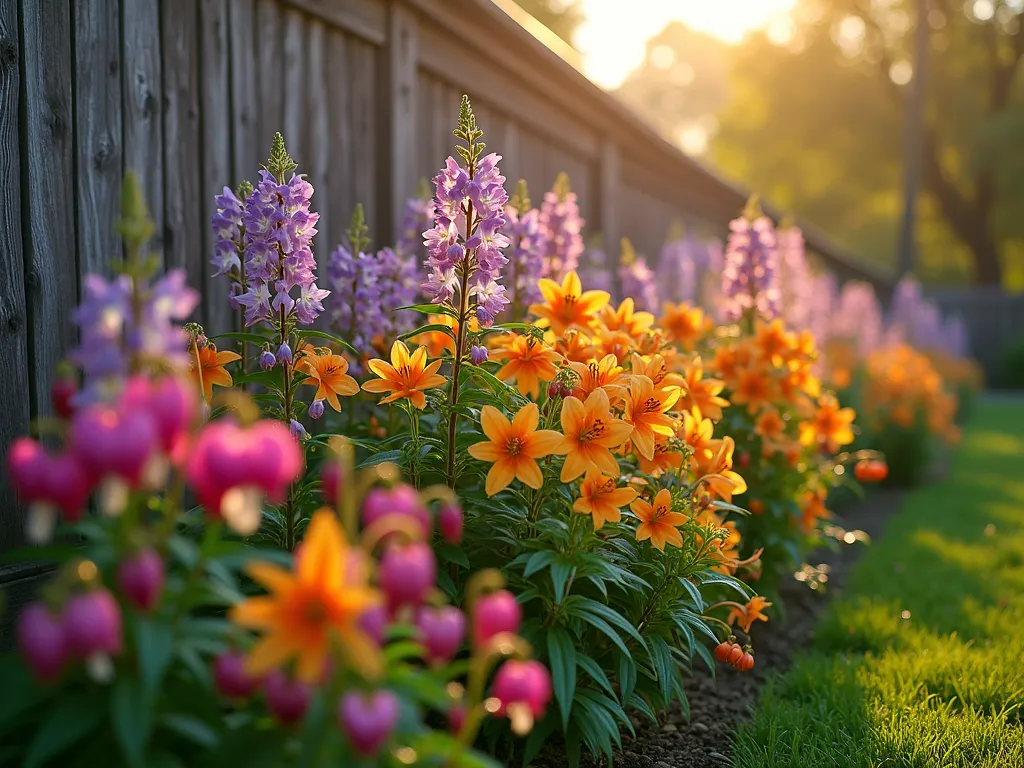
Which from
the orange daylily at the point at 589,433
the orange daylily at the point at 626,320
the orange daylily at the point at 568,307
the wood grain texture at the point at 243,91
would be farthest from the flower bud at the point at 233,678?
the wood grain texture at the point at 243,91

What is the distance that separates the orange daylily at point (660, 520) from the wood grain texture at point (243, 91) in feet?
6.48

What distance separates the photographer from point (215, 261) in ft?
8.45

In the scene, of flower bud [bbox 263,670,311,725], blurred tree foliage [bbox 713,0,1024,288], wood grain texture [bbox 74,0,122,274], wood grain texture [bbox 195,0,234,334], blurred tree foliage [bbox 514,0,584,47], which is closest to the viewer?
flower bud [bbox 263,670,311,725]

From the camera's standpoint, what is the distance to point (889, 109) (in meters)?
27.0

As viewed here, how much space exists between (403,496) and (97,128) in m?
2.12

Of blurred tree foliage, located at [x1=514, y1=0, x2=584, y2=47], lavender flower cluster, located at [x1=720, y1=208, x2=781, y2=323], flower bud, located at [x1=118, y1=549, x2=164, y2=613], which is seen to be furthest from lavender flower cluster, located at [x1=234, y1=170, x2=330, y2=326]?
blurred tree foliage, located at [x1=514, y1=0, x2=584, y2=47]

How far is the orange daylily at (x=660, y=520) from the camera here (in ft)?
7.86

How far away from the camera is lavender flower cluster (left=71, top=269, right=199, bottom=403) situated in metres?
1.21

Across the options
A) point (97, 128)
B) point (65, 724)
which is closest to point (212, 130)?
point (97, 128)

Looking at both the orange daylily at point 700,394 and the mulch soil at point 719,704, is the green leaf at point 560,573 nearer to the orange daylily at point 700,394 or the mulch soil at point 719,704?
the mulch soil at point 719,704

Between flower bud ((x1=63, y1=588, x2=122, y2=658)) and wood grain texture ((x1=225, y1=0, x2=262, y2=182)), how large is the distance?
8.39 ft

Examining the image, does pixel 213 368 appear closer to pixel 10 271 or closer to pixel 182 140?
pixel 10 271

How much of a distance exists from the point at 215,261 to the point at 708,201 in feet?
31.6

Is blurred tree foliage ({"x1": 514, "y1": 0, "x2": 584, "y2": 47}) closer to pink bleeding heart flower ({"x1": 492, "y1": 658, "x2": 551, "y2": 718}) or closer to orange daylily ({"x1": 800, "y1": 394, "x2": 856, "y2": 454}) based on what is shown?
orange daylily ({"x1": 800, "y1": 394, "x2": 856, "y2": 454})
